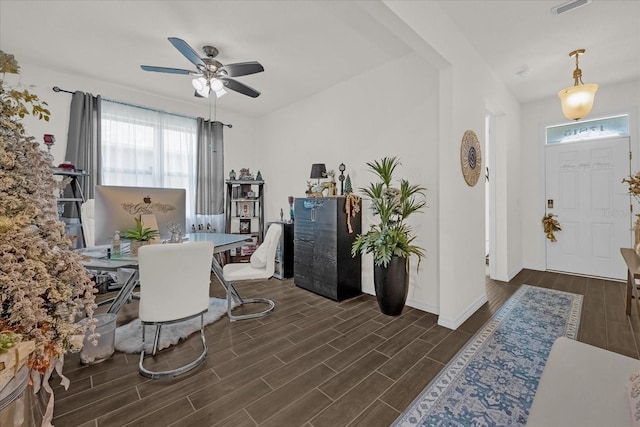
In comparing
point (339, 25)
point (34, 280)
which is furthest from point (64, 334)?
point (339, 25)

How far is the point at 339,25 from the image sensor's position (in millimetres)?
2598

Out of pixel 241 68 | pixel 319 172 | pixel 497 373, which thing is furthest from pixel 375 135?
pixel 497 373

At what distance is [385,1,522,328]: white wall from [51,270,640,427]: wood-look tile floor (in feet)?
0.88

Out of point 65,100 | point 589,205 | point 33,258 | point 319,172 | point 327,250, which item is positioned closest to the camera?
point 33,258

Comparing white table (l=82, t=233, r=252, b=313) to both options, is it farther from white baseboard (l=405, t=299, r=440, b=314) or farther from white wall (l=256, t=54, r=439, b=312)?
white baseboard (l=405, t=299, r=440, b=314)

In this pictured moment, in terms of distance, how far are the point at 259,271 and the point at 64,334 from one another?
7.01 feet

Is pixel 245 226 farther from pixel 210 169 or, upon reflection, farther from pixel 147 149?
Result: pixel 147 149

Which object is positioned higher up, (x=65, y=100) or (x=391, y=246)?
(x=65, y=100)

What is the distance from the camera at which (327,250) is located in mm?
3346

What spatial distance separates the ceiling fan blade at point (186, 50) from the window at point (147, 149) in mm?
2240

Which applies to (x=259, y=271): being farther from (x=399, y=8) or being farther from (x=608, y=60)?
(x=608, y=60)

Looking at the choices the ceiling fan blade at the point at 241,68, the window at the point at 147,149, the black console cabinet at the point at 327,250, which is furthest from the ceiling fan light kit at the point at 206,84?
the window at the point at 147,149

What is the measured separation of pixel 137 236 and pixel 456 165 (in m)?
2.80

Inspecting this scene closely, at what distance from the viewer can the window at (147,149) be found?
3893 mm
